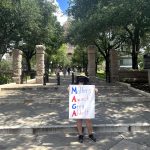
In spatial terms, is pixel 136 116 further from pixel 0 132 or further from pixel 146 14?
pixel 146 14

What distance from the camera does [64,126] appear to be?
1010 centimetres

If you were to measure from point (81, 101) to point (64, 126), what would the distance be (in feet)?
4.28

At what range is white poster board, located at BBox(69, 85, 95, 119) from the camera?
9.09m

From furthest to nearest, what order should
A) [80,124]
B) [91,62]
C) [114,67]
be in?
1. [91,62]
2. [114,67]
3. [80,124]

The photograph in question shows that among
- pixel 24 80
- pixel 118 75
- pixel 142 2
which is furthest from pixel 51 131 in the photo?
pixel 24 80

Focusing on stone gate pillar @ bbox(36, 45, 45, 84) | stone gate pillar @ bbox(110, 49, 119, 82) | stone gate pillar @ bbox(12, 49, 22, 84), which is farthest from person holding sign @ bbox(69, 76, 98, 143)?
stone gate pillar @ bbox(12, 49, 22, 84)

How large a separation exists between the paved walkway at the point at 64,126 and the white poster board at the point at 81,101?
2.20ft

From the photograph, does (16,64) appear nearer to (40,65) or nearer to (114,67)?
(40,65)

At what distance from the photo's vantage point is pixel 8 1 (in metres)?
27.4

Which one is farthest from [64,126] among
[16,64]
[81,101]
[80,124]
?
[16,64]

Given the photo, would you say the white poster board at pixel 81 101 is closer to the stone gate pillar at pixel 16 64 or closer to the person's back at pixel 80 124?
the person's back at pixel 80 124

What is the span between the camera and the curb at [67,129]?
32.4 feet

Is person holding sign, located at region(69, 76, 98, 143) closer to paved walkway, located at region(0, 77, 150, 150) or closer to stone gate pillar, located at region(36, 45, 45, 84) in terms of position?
paved walkway, located at region(0, 77, 150, 150)

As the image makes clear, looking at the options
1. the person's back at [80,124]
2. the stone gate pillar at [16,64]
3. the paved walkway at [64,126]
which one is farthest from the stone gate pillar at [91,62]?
the person's back at [80,124]
